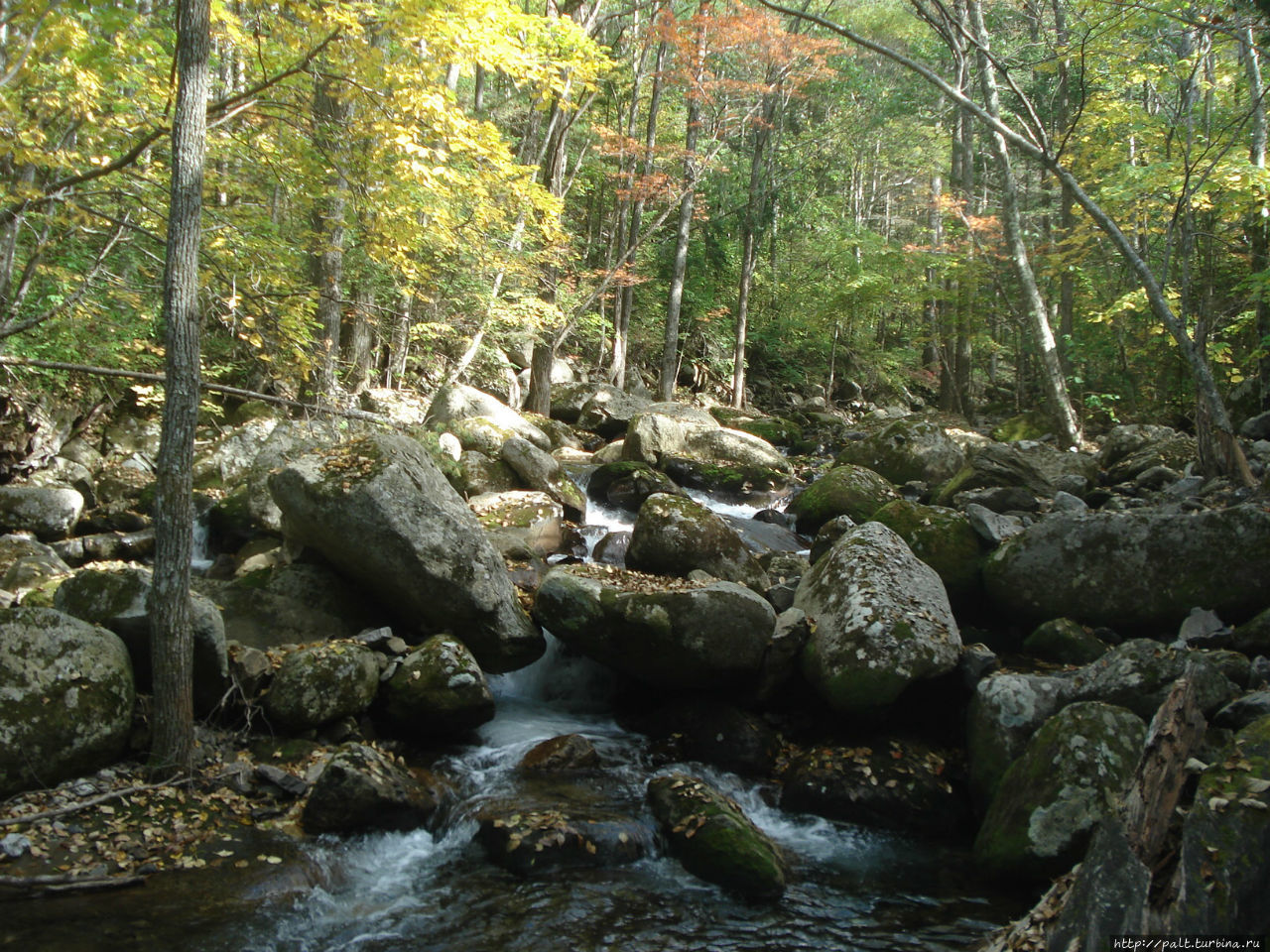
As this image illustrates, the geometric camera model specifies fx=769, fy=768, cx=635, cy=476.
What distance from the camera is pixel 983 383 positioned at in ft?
92.9

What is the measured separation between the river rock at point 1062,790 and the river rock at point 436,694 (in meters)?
4.08

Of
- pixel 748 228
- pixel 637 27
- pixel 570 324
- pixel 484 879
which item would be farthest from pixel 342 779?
pixel 637 27

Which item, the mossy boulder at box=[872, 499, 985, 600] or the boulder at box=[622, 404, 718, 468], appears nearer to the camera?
the mossy boulder at box=[872, 499, 985, 600]

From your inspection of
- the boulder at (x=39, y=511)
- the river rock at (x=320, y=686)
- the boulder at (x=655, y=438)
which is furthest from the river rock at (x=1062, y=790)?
the boulder at (x=39, y=511)

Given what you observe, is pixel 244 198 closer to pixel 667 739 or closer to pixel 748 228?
pixel 667 739

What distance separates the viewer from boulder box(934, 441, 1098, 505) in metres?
11.5

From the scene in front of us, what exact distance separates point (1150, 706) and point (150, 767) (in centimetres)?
689

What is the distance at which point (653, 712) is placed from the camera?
7.56 m

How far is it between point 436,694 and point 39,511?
682cm

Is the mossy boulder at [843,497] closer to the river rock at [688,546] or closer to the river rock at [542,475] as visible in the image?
the river rock at [688,546]

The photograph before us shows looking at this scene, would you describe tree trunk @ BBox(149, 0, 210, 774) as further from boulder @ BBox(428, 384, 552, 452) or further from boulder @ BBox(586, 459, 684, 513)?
boulder @ BBox(586, 459, 684, 513)

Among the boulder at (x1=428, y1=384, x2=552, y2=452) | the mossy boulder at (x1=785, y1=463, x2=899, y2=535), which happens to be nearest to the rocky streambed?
the mossy boulder at (x1=785, y1=463, x2=899, y2=535)

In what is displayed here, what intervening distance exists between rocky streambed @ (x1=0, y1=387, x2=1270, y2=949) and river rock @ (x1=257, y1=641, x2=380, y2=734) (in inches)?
1.0

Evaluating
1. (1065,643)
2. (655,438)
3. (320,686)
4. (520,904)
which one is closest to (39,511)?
(320,686)
